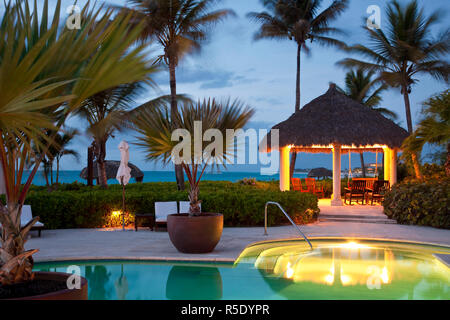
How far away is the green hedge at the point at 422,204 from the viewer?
11117 millimetres

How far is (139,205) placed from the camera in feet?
39.2

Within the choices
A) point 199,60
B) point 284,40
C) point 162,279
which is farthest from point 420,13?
point 162,279

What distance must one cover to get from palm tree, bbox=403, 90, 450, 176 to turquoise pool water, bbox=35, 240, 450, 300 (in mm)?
4472

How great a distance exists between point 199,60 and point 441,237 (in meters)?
11.3

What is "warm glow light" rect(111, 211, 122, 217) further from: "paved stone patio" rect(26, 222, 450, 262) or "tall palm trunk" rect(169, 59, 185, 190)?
"tall palm trunk" rect(169, 59, 185, 190)

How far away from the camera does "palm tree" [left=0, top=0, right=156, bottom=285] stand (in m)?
2.68

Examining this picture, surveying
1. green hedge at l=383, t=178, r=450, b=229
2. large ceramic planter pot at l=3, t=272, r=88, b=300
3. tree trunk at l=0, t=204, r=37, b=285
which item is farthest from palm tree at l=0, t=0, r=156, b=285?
green hedge at l=383, t=178, r=450, b=229

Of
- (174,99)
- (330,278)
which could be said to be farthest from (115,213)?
(330,278)

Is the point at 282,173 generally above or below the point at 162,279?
above

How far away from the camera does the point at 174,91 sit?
57.8 ft

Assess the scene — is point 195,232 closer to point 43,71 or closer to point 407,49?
point 43,71

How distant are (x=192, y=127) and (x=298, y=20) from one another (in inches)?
790

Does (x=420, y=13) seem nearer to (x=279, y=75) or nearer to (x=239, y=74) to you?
(x=279, y=75)
